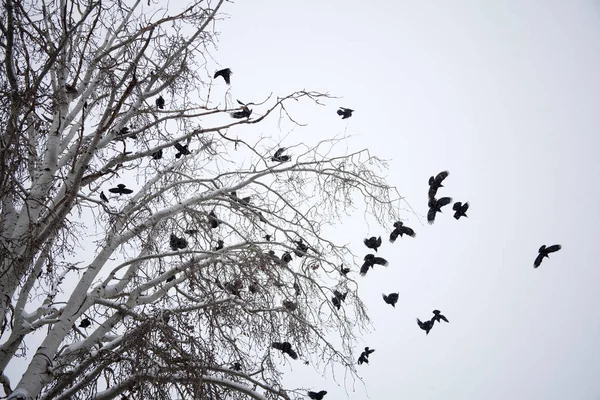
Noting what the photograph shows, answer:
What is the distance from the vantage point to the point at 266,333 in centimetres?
414

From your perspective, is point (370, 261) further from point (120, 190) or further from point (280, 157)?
point (120, 190)

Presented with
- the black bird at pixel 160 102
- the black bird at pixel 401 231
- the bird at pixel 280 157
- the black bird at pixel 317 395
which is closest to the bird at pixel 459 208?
the black bird at pixel 401 231

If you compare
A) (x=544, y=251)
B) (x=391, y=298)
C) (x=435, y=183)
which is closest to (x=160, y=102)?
(x=435, y=183)

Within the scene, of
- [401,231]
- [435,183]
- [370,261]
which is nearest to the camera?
[401,231]

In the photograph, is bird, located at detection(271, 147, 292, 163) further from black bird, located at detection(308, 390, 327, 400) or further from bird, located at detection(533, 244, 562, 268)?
bird, located at detection(533, 244, 562, 268)

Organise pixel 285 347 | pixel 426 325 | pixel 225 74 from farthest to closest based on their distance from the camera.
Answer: pixel 426 325
pixel 225 74
pixel 285 347

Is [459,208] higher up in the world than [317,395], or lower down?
higher up

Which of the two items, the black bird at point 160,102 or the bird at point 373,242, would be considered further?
the bird at point 373,242

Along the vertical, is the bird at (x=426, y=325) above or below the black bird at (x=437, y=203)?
below

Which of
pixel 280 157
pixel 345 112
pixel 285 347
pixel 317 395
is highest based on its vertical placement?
pixel 345 112

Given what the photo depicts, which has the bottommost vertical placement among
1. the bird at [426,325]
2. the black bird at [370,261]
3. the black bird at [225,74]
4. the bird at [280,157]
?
the bird at [426,325]

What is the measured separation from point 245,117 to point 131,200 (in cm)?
157

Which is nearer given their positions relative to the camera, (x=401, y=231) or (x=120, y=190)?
(x=120, y=190)

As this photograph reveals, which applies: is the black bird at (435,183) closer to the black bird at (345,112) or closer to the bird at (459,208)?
the bird at (459,208)
